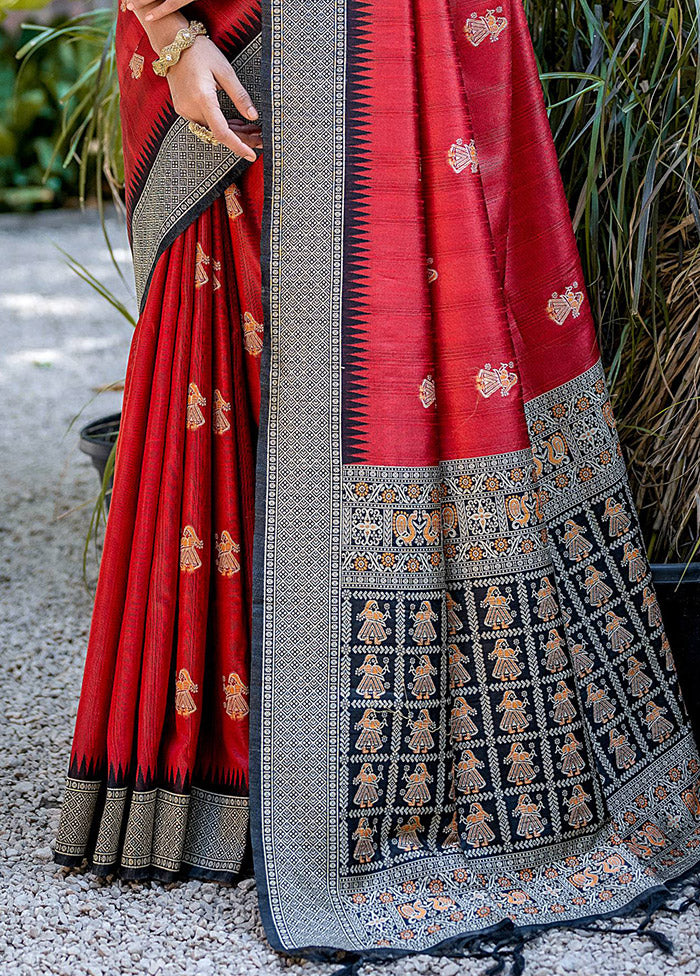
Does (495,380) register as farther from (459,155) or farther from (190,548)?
(190,548)

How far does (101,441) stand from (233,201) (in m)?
1.05

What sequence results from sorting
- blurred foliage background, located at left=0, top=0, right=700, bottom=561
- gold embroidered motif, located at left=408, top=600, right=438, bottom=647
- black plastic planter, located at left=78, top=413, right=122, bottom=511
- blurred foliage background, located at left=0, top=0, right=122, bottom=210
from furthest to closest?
blurred foliage background, located at left=0, top=0, right=122, bottom=210 < black plastic planter, located at left=78, top=413, right=122, bottom=511 < blurred foliage background, located at left=0, top=0, right=700, bottom=561 < gold embroidered motif, located at left=408, top=600, right=438, bottom=647

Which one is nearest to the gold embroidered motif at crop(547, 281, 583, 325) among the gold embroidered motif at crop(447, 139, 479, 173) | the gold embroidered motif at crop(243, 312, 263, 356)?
the gold embroidered motif at crop(447, 139, 479, 173)

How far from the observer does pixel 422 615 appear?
1.37m

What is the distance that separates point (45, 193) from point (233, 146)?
6.24 metres

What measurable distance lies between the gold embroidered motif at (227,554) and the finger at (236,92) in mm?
525

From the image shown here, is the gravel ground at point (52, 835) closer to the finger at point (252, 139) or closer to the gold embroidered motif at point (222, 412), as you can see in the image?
the gold embroidered motif at point (222, 412)

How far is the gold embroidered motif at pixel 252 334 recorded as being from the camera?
4.62 feet

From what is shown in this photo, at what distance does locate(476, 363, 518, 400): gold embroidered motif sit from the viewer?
135 centimetres

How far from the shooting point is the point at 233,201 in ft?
4.52

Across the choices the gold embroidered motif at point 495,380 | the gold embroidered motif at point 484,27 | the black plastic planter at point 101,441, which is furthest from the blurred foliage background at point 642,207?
the black plastic planter at point 101,441

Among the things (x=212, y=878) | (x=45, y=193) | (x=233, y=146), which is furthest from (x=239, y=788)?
(x=45, y=193)

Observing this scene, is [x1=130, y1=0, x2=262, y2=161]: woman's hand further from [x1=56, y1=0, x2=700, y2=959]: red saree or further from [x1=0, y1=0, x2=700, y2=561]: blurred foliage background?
[x1=0, y1=0, x2=700, y2=561]: blurred foliage background

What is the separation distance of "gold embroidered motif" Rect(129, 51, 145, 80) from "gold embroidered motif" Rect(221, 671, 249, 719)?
79 cm
